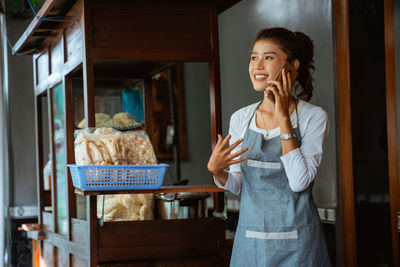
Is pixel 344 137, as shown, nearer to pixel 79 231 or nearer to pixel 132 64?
pixel 132 64

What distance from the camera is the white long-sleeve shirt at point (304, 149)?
230 cm

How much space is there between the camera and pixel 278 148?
8.00 feet

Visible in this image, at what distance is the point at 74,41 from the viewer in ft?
11.4

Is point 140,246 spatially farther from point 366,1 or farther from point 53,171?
point 366,1

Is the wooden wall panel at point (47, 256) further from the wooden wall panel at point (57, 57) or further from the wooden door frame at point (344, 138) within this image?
the wooden door frame at point (344, 138)

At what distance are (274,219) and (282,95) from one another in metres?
0.51

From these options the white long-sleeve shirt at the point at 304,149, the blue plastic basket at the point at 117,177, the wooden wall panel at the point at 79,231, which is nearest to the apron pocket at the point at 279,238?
the white long-sleeve shirt at the point at 304,149

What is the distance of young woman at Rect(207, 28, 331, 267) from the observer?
2.36 meters

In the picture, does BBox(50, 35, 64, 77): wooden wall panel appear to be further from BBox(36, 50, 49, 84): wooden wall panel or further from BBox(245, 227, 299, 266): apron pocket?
BBox(245, 227, 299, 266): apron pocket

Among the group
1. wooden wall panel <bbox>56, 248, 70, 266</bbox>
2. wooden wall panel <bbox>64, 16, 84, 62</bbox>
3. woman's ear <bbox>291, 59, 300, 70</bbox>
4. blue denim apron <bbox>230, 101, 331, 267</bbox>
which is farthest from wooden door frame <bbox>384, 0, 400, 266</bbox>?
wooden wall panel <bbox>56, 248, 70, 266</bbox>

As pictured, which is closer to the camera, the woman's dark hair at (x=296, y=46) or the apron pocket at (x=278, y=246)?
the apron pocket at (x=278, y=246)

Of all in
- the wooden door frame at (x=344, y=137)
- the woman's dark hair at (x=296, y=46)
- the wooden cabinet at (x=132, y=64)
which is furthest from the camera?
the wooden door frame at (x=344, y=137)

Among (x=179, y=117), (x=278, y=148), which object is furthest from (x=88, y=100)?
(x=179, y=117)

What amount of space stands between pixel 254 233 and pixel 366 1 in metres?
1.88
